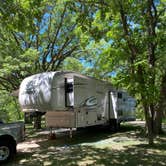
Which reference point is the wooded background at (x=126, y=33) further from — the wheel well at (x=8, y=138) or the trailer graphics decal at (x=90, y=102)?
the wheel well at (x=8, y=138)

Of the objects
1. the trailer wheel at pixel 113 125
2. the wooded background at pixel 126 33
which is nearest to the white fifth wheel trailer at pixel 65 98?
the trailer wheel at pixel 113 125

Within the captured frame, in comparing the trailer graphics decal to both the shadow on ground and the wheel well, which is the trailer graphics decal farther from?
the wheel well

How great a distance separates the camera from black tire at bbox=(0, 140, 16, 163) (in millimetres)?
9586

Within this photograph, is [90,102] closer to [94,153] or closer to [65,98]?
[65,98]

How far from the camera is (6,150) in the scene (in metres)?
9.72

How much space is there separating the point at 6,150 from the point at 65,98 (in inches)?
166

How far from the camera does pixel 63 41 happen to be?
2125cm

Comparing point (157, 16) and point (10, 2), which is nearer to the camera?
point (10, 2)

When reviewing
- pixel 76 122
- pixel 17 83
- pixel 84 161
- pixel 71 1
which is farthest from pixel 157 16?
pixel 17 83

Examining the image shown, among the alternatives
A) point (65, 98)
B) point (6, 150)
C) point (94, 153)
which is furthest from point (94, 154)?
point (65, 98)

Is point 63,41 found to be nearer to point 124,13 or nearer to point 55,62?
point 55,62

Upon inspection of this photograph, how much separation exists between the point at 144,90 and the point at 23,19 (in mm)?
4799

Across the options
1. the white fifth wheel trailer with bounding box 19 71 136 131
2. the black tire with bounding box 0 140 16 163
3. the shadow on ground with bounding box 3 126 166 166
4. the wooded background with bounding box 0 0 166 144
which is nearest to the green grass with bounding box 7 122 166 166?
the shadow on ground with bounding box 3 126 166 166

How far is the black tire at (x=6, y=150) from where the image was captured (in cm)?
959
